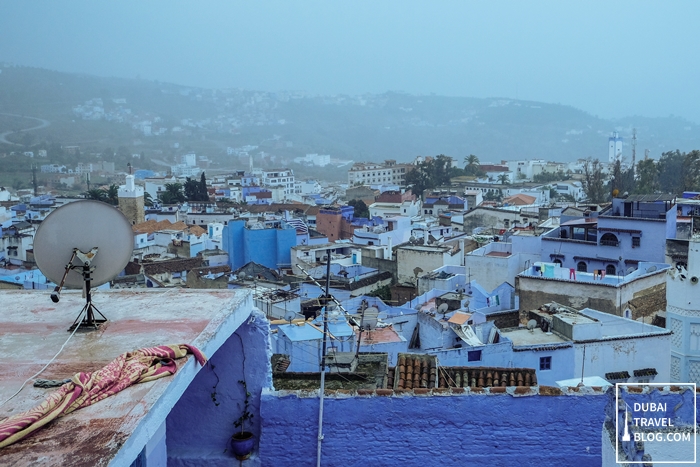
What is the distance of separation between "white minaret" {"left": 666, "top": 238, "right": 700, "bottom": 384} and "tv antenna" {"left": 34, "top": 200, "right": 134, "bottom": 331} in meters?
8.21

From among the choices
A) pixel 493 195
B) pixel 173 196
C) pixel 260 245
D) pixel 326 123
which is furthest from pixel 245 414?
pixel 326 123

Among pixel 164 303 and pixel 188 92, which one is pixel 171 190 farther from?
pixel 188 92

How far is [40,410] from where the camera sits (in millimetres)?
2139

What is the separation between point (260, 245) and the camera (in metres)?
22.5

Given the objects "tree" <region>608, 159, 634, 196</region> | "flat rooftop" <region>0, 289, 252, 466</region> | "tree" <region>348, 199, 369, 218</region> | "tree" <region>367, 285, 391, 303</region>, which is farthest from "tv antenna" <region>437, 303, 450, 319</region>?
"tree" <region>348, 199, 369, 218</region>

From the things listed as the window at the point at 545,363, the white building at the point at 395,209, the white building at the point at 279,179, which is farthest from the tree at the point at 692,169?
the white building at the point at 279,179

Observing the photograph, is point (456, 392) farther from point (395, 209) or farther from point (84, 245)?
point (395, 209)

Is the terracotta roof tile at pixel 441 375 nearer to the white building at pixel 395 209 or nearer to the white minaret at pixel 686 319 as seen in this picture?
the white minaret at pixel 686 319

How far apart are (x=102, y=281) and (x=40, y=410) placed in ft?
3.41

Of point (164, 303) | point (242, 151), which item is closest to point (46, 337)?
point (164, 303)

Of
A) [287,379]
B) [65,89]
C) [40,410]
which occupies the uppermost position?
[65,89]

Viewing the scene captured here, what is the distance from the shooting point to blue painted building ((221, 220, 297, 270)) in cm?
2239

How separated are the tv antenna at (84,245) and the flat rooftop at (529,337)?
6.78m

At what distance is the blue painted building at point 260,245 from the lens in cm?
2239
